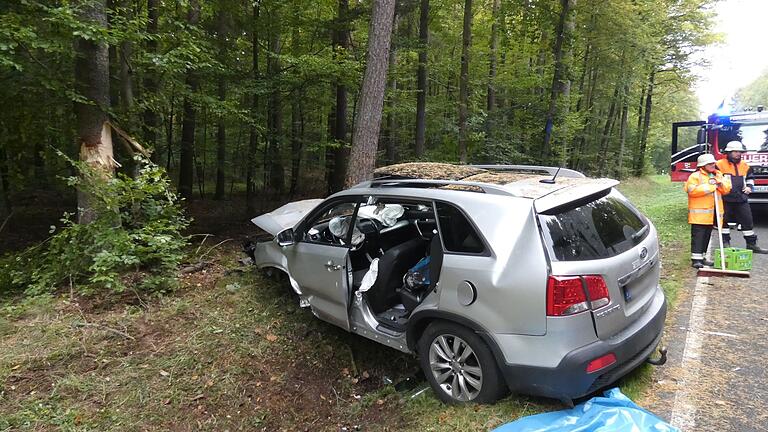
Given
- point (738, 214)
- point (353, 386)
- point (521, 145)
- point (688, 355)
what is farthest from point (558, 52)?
point (353, 386)

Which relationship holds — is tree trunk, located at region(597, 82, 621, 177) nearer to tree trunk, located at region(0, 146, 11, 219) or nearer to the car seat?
the car seat

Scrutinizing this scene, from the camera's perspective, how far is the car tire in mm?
3043

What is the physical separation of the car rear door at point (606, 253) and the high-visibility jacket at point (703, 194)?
3925 mm

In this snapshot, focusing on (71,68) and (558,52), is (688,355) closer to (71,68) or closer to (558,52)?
(71,68)

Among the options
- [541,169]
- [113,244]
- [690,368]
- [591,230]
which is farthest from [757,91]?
[113,244]

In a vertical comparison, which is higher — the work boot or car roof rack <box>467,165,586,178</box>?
car roof rack <box>467,165,586,178</box>

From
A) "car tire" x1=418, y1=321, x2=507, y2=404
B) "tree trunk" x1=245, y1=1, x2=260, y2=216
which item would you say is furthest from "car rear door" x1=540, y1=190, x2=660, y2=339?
"tree trunk" x1=245, y1=1, x2=260, y2=216

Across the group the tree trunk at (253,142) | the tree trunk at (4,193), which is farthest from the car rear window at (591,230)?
the tree trunk at (4,193)

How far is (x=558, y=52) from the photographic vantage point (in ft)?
43.1

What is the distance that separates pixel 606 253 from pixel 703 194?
4.86 meters

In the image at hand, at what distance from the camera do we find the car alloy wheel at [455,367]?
3158 millimetres

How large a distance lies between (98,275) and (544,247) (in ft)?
16.4

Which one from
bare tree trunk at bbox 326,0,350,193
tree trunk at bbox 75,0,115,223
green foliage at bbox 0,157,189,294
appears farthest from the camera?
bare tree trunk at bbox 326,0,350,193

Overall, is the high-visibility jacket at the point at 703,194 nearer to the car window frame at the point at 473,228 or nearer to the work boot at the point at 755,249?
the work boot at the point at 755,249
